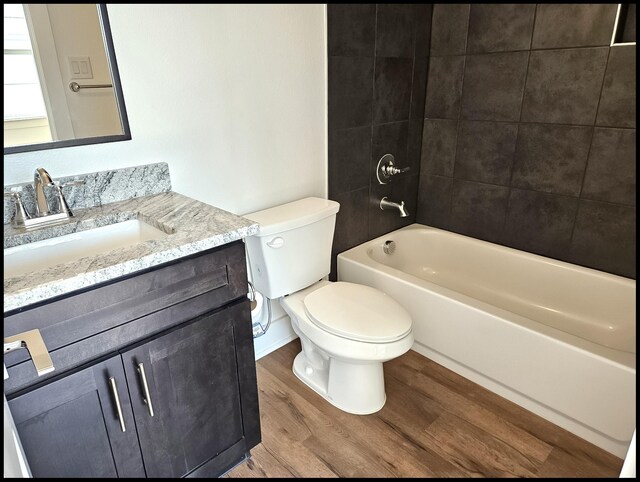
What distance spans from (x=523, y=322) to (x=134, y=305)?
1373 mm

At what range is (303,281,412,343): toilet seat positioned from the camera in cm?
158

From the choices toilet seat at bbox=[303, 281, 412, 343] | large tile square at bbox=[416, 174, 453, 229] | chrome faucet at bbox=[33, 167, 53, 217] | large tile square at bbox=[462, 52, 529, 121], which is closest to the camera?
chrome faucet at bbox=[33, 167, 53, 217]

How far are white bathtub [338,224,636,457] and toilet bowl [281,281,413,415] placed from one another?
277 mm

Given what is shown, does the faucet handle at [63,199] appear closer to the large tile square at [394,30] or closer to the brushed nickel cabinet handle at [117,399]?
the brushed nickel cabinet handle at [117,399]

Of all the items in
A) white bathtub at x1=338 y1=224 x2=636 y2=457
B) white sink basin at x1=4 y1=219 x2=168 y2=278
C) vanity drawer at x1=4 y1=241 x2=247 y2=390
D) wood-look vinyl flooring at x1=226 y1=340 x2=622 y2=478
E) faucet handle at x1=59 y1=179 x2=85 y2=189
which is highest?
faucet handle at x1=59 y1=179 x2=85 y2=189

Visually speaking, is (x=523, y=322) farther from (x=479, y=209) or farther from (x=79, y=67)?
(x=79, y=67)

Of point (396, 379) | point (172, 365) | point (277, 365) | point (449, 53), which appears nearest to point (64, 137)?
point (172, 365)

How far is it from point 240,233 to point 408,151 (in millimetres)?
1493

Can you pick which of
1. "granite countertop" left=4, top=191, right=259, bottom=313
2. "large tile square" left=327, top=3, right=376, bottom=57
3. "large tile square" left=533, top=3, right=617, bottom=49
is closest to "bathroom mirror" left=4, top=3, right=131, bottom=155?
"granite countertop" left=4, top=191, right=259, bottom=313

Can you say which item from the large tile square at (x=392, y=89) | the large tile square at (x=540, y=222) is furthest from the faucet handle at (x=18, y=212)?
the large tile square at (x=540, y=222)

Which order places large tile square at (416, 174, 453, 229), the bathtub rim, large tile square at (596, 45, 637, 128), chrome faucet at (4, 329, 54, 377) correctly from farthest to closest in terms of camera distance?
large tile square at (416, 174, 453, 229)
large tile square at (596, 45, 637, 128)
the bathtub rim
chrome faucet at (4, 329, 54, 377)

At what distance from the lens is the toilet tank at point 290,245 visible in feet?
5.46

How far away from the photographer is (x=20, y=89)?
121 cm

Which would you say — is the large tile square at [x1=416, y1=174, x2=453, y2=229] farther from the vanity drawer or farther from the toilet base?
the vanity drawer
